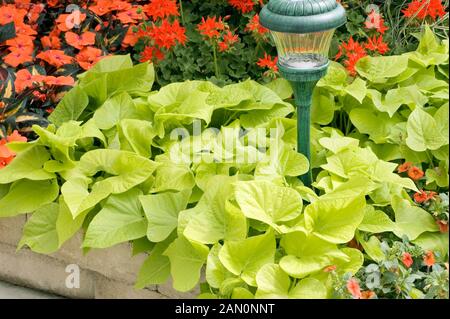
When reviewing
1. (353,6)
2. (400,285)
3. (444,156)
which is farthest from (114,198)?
(353,6)

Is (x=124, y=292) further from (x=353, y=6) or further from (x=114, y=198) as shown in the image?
(x=353, y=6)

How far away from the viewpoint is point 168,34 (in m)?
3.19

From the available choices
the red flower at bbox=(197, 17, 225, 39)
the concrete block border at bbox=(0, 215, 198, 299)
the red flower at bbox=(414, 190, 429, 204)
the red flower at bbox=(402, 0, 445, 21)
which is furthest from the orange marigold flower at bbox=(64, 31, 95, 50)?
the red flower at bbox=(414, 190, 429, 204)

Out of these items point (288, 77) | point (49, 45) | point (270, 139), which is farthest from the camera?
point (49, 45)

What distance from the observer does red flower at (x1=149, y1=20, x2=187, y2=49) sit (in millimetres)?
3180

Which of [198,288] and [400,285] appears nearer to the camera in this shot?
[400,285]

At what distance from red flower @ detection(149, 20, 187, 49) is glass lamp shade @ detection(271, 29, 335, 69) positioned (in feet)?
2.38

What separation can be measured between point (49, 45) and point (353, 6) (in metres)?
1.26

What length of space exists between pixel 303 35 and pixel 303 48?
66 millimetres

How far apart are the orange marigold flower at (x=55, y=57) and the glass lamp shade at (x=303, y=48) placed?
111 centimetres

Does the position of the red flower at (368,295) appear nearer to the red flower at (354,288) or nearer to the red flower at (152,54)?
the red flower at (354,288)

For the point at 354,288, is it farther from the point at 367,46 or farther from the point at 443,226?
the point at 367,46

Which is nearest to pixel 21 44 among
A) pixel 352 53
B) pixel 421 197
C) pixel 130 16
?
pixel 130 16
